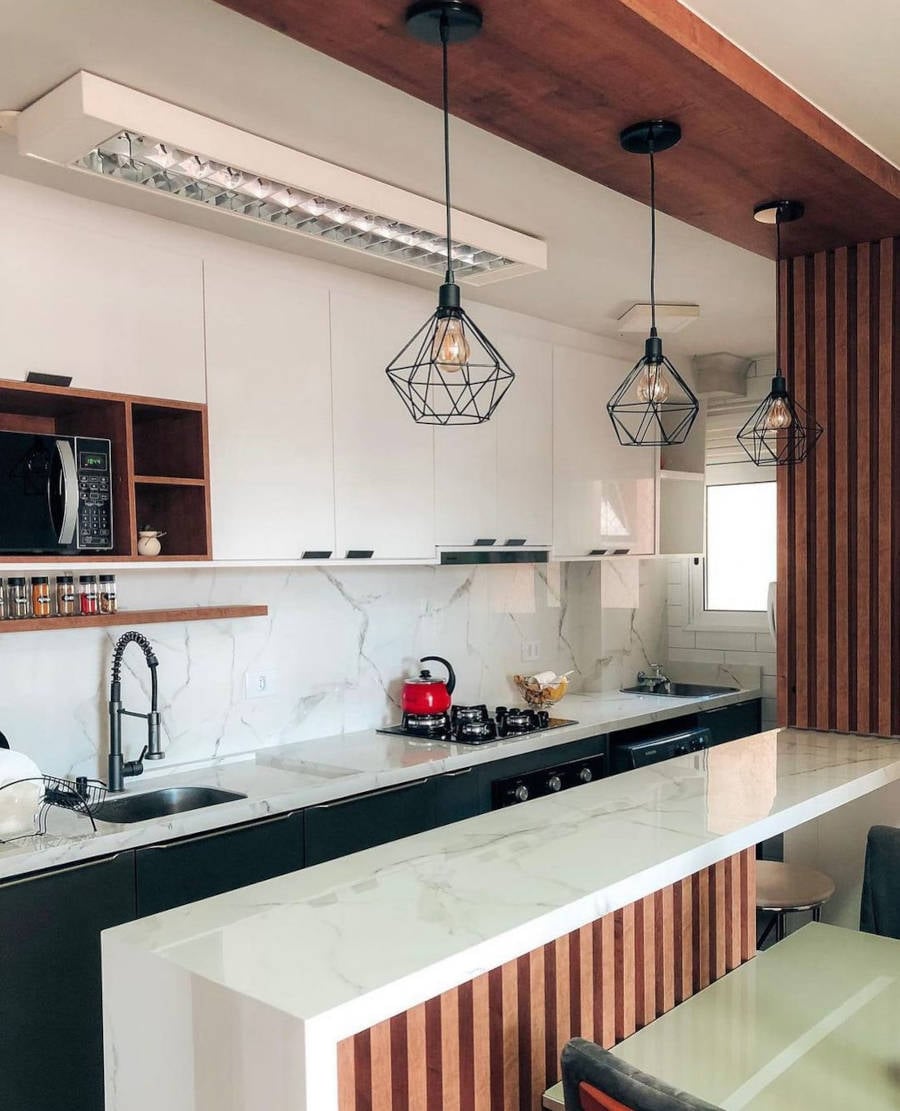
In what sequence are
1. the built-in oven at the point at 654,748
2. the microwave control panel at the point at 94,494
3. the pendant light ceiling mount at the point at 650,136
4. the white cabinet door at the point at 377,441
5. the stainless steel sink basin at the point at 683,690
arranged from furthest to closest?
the stainless steel sink basin at the point at 683,690 < the built-in oven at the point at 654,748 < the white cabinet door at the point at 377,441 < the microwave control panel at the point at 94,494 < the pendant light ceiling mount at the point at 650,136

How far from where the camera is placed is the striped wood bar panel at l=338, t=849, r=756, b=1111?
4.66 feet

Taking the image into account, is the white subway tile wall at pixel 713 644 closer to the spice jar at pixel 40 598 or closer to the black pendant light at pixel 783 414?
the black pendant light at pixel 783 414

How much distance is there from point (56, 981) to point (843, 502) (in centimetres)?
249

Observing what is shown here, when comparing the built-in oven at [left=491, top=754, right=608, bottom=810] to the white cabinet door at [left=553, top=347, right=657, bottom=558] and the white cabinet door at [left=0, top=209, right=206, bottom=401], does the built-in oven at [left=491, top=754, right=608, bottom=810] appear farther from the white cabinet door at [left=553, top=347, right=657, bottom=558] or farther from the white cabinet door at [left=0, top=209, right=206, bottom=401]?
the white cabinet door at [left=0, top=209, right=206, bottom=401]

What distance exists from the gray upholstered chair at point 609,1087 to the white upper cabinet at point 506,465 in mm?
2649

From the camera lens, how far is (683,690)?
213 inches

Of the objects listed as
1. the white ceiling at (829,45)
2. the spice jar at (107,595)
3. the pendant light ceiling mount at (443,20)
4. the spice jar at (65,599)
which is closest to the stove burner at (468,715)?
the spice jar at (107,595)

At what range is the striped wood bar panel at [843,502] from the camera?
2.93 metres

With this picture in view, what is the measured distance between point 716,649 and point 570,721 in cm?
164

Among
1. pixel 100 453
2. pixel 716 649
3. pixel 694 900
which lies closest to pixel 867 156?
pixel 694 900

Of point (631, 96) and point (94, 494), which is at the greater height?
point (631, 96)

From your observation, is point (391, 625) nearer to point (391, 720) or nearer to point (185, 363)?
point (391, 720)

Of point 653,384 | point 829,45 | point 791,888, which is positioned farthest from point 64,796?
point 829,45

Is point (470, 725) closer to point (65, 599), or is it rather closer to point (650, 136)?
point (65, 599)
